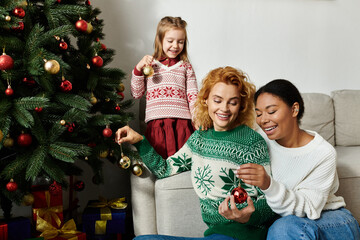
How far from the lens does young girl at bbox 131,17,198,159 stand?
1.92m

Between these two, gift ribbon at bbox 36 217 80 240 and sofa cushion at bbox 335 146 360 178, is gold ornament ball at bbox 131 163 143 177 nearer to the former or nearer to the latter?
gift ribbon at bbox 36 217 80 240

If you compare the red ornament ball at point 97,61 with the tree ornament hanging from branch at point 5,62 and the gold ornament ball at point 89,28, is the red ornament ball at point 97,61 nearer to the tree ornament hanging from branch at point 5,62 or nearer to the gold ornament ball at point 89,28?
the gold ornament ball at point 89,28

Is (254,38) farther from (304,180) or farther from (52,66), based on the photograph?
(52,66)

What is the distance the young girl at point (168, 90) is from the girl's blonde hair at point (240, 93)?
456 mm

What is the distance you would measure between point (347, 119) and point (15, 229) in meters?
2.05

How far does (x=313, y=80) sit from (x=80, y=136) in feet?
6.08

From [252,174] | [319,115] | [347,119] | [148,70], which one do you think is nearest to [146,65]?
[148,70]

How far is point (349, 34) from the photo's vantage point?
2.90 metres

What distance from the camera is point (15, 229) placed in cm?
163

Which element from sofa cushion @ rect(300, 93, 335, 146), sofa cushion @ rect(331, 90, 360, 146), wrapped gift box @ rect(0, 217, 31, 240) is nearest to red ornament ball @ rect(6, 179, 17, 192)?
wrapped gift box @ rect(0, 217, 31, 240)

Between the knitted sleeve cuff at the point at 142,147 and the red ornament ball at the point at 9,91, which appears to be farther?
the knitted sleeve cuff at the point at 142,147

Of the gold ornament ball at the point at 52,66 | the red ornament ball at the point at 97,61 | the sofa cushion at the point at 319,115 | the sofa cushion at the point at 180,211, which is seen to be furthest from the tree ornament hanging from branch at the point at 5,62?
the sofa cushion at the point at 319,115

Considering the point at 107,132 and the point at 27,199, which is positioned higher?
the point at 107,132

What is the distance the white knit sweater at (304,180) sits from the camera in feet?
4.07
